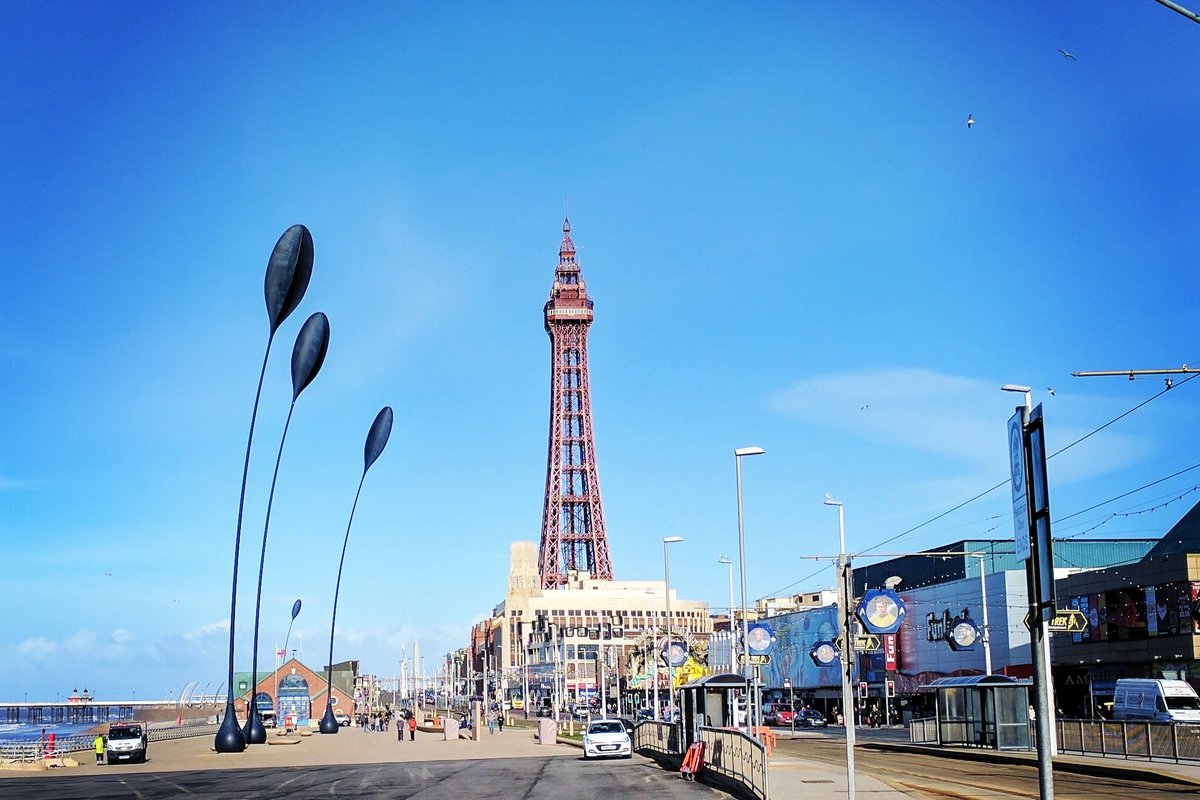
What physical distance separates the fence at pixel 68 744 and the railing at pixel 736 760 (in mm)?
35216

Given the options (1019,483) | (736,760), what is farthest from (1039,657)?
(736,760)

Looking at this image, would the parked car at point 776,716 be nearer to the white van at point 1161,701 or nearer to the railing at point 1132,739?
the white van at point 1161,701

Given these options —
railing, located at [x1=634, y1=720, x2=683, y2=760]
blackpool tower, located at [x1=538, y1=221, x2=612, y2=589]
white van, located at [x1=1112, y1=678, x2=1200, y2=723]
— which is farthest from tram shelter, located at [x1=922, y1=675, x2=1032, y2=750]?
blackpool tower, located at [x1=538, y1=221, x2=612, y2=589]

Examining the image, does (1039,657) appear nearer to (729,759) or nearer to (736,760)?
(736,760)

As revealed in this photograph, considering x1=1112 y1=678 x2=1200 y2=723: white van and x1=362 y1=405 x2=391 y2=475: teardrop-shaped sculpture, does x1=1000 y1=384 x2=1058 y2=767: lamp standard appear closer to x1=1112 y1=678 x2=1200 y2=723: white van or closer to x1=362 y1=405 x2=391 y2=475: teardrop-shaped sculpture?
x1=1112 y1=678 x2=1200 y2=723: white van

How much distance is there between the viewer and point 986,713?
45.9m

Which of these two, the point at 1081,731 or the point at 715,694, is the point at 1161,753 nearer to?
the point at 1081,731

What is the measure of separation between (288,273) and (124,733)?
2357 centimetres

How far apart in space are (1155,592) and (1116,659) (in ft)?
18.5

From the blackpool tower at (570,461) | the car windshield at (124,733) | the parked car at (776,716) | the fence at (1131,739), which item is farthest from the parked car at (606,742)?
the blackpool tower at (570,461)

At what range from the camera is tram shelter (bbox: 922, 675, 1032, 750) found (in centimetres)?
4466

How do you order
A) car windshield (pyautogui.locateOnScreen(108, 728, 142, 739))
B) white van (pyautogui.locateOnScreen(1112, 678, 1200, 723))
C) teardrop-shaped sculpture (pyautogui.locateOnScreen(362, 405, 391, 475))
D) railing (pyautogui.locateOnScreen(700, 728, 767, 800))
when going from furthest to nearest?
teardrop-shaped sculpture (pyautogui.locateOnScreen(362, 405, 391, 475)) → car windshield (pyautogui.locateOnScreen(108, 728, 142, 739)) → white van (pyautogui.locateOnScreen(1112, 678, 1200, 723)) → railing (pyautogui.locateOnScreen(700, 728, 767, 800))

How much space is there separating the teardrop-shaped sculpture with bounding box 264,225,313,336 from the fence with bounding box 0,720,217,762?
74.6ft

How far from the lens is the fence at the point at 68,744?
60344mm
